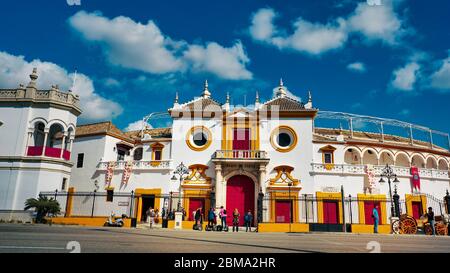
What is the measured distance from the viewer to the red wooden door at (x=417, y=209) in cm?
2812

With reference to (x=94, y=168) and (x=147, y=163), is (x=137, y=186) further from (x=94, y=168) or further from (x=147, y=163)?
(x=94, y=168)

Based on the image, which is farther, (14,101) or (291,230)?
(14,101)

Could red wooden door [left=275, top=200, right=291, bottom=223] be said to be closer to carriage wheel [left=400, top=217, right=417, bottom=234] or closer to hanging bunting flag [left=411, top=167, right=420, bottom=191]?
carriage wheel [left=400, top=217, right=417, bottom=234]

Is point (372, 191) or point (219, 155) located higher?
point (219, 155)

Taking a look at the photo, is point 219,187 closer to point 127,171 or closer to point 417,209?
point 127,171

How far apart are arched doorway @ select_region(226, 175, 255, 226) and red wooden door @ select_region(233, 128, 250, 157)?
8.64ft

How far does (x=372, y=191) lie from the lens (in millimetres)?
27188

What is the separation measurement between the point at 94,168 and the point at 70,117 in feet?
17.3

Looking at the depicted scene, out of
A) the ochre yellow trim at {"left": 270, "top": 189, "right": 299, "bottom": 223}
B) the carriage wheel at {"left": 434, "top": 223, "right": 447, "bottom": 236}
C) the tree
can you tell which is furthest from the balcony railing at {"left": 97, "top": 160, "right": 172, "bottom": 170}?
the carriage wheel at {"left": 434, "top": 223, "right": 447, "bottom": 236}

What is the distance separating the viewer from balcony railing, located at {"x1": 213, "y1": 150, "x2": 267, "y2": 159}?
27328 mm

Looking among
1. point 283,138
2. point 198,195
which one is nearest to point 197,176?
point 198,195

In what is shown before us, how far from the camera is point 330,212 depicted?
1051 inches
